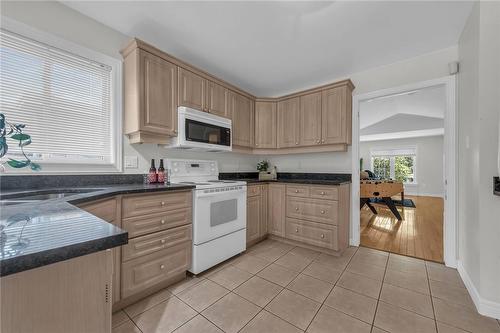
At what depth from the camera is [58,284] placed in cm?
52

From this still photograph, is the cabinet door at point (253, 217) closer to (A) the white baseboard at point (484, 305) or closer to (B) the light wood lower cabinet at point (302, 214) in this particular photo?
(B) the light wood lower cabinet at point (302, 214)

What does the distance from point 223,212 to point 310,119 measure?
179cm

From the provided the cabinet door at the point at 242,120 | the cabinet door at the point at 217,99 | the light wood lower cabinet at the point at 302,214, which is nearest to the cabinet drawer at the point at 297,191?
the light wood lower cabinet at the point at 302,214

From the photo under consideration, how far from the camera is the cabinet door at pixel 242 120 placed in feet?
9.52

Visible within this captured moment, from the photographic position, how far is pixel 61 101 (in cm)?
173

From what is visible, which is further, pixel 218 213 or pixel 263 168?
Result: pixel 263 168

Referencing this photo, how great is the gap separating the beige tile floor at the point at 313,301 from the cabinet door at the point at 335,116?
153 centimetres

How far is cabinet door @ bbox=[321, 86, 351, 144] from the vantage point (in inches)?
105

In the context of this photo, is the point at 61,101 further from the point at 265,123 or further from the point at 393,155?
the point at 393,155

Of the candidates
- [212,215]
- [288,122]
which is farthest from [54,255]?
[288,122]

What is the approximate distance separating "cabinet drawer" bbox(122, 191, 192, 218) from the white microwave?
1.91ft

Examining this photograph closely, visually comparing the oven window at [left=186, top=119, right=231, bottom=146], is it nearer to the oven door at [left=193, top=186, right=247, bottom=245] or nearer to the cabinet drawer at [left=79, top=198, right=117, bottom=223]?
the oven door at [left=193, top=186, right=247, bottom=245]

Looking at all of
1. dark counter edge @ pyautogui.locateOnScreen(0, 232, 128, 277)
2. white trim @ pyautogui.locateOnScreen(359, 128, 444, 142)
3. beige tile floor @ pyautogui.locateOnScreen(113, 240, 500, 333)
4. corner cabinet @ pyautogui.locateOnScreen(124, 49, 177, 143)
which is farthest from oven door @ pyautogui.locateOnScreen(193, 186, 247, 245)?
white trim @ pyautogui.locateOnScreen(359, 128, 444, 142)

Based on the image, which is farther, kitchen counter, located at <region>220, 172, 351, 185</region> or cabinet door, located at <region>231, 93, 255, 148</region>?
cabinet door, located at <region>231, 93, 255, 148</region>
